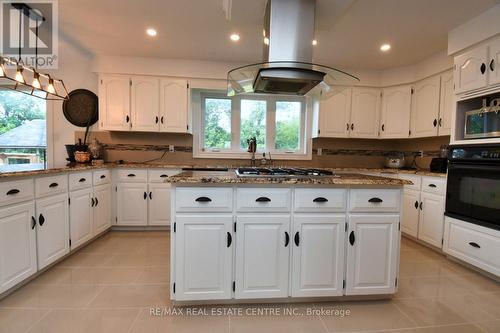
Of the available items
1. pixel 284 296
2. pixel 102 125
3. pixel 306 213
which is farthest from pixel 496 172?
pixel 102 125

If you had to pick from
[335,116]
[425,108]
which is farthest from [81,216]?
[425,108]

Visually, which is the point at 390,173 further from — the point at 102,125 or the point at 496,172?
the point at 102,125

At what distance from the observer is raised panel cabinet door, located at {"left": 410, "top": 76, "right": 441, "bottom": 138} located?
321 centimetres

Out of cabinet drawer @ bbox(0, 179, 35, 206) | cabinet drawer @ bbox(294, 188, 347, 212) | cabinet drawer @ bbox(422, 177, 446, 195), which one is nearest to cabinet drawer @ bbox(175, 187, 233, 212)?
cabinet drawer @ bbox(294, 188, 347, 212)

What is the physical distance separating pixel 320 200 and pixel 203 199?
82cm

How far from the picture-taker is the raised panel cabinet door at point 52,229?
209 centimetres

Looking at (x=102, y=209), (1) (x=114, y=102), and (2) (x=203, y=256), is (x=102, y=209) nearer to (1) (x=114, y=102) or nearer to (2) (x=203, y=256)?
(1) (x=114, y=102)

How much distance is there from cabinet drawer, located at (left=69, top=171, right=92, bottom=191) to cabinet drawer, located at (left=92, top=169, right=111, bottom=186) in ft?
0.33

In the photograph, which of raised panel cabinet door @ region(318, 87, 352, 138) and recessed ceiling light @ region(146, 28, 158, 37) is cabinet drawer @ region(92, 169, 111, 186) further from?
raised panel cabinet door @ region(318, 87, 352, 138)

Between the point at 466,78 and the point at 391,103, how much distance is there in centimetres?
130

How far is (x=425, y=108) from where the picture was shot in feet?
11.0

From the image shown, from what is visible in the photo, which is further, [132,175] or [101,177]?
[132,175]

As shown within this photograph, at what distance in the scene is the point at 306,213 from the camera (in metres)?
1.75

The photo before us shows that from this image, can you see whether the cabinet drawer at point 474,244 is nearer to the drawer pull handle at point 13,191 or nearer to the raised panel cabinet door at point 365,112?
the raised panel cabinet door at point 365,112
